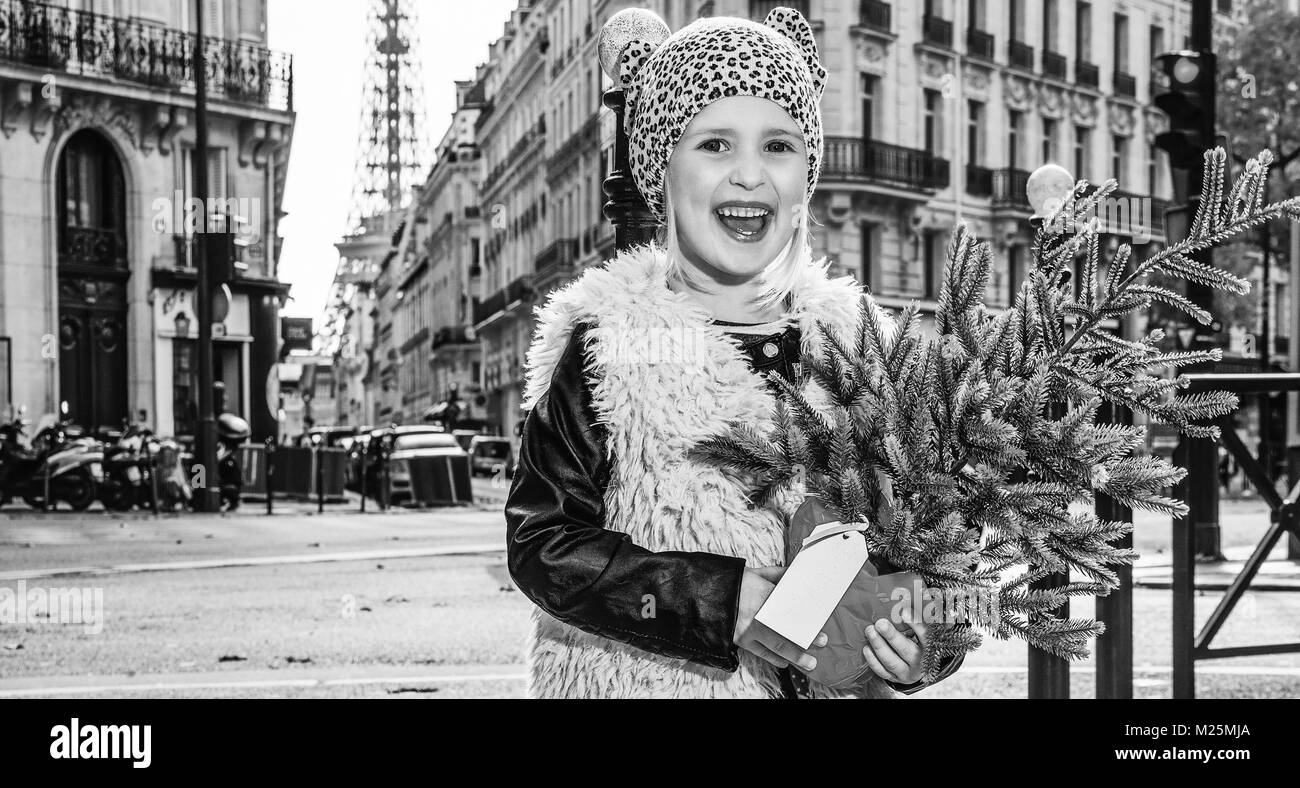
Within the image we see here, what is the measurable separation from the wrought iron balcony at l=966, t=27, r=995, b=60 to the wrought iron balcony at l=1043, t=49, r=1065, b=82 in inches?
93.2

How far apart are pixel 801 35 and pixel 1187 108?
922 centimetres

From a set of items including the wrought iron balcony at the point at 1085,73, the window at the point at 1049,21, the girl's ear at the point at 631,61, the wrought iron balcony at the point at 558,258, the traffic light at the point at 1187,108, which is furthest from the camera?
the wrought iron balcony at the point at 558,258

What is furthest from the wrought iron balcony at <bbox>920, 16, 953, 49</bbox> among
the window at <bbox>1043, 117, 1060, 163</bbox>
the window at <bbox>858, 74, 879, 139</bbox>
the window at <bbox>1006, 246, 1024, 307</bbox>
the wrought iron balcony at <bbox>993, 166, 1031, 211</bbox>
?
the window at <bbox>1006, 246, 1024, 307</bbox>

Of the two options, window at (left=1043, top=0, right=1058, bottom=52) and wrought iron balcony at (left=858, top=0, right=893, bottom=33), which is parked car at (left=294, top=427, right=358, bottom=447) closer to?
wrought iron balcony at (left=858, top=0, right=893, bottom=33)

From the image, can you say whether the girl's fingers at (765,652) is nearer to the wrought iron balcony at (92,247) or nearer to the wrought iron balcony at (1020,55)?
the wrought iron balcony at (92,247)

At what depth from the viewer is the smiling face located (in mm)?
1837

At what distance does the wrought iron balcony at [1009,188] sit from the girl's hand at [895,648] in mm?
34087

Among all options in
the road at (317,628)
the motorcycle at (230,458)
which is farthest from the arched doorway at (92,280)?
the road at (317,628)

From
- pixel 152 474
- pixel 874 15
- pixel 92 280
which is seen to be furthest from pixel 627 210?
pixel 874 15

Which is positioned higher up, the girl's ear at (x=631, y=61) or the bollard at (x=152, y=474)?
the girl's ear at (x=631, y=61)

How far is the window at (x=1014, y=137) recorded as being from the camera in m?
35.8

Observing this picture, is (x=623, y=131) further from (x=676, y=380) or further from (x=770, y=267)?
→ (x=676, y=380)
